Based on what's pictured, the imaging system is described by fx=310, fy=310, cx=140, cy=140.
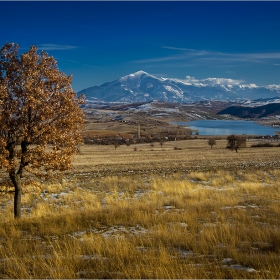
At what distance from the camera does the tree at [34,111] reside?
11070 mm

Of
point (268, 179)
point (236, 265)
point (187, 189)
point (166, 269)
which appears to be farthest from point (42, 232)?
point (268, 179)

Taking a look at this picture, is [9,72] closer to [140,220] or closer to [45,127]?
[45,127]

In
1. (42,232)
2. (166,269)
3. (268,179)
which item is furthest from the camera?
(268,179)

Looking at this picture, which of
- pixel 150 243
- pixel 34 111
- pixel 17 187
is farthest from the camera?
pixel 17 187

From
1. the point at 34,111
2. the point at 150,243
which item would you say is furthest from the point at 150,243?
the point at 34,111

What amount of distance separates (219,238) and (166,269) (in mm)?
2970

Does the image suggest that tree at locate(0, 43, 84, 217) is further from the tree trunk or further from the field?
the field

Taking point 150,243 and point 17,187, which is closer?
point 150,243

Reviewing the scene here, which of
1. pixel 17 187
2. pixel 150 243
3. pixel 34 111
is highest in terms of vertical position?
pixel 34 111

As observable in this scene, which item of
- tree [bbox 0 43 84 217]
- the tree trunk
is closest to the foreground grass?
the tree trunk

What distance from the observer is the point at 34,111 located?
455 inches

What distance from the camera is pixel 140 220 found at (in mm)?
11180

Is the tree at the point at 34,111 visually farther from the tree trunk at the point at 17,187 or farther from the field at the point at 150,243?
the field at the point at 150,243

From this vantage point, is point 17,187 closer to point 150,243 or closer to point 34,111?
point 34,111
